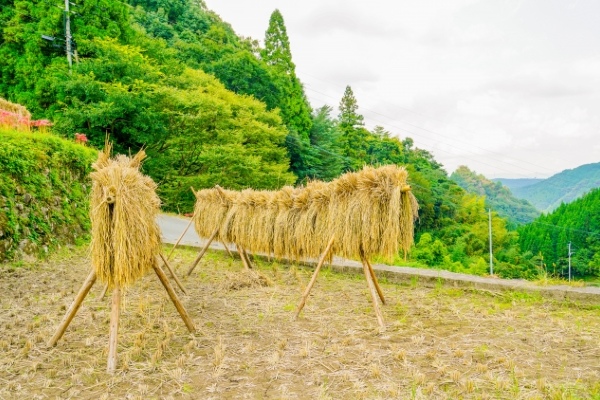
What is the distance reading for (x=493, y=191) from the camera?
9969cm

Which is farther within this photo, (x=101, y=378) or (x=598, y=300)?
(x=598, y=300)

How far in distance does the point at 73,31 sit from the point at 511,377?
1994cm

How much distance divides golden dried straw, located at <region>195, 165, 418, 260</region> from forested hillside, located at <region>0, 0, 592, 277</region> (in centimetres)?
93

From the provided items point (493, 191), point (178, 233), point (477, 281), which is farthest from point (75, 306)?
point (493, 191)

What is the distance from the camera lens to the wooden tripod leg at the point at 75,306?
150 inches

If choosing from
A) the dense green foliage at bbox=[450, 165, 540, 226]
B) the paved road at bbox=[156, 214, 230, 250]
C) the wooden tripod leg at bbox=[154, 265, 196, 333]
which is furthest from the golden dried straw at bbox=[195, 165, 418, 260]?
the dense green foliage at bbox=[450, 165, 540, 226]

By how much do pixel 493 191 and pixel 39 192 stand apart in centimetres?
10539

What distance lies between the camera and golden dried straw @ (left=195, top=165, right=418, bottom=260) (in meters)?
4.95

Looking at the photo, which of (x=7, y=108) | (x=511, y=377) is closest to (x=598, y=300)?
(x=511, y=377)

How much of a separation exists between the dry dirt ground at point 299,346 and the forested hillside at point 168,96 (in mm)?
3039

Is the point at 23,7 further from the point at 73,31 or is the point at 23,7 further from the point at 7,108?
the point at 7,108

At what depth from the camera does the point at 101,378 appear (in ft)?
11.0

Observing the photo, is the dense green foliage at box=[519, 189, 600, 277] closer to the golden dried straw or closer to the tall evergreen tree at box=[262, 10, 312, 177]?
the tall evergreen tree at box=[262, 10, 312, 177]

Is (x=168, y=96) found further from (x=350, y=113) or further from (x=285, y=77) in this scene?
(x=350, y=113)
